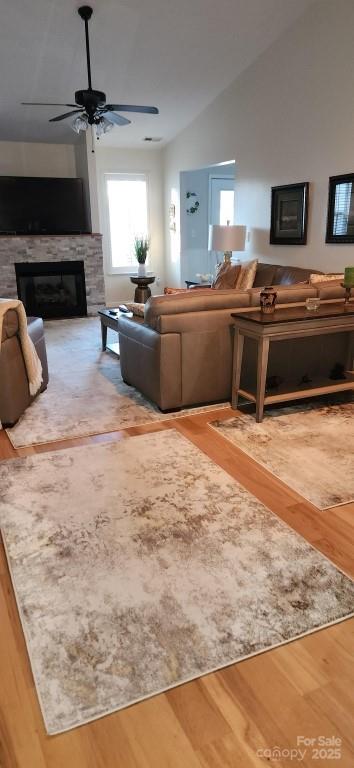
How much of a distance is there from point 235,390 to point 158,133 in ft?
18.3

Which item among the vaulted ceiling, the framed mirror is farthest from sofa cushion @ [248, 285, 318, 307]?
the vaulted ceiling

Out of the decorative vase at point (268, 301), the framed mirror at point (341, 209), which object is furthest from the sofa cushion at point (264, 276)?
the decorative vase at point (268, 301)

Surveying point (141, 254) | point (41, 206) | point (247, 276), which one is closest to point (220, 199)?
point (141, 254)

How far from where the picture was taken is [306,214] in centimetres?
518

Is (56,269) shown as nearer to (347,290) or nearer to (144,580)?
(347,290)

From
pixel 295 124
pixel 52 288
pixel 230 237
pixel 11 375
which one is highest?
pixel 295 124

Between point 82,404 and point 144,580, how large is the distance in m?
2.13

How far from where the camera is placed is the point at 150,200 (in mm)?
8445

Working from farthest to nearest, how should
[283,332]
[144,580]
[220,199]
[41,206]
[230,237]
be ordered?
[220,199] → [41,206] → [230,237] → [283,332] → [144,580]

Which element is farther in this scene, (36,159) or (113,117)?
(36,159)

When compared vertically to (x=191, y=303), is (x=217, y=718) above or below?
below

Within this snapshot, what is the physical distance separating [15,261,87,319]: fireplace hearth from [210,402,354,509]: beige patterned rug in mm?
4906

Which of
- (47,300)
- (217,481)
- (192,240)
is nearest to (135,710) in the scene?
(217,481)

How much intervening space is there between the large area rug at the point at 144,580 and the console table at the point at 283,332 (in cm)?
85
